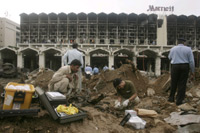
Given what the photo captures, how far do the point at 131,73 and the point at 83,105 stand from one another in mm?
3592

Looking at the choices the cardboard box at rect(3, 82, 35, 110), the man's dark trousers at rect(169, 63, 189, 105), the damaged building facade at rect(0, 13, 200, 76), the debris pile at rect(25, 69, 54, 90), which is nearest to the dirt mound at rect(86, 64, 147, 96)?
the man's dark trousers at rect(169, 63, 189, 105)

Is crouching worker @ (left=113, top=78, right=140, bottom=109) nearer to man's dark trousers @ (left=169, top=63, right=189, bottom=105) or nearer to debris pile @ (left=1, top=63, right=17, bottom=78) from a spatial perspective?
man's dark trousers @ (left=169, top=63, right=189, bottom=105)

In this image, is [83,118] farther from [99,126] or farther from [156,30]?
[156,30]

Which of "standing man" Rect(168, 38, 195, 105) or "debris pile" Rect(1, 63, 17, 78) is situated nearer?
"standing man" Rect(168, 38, 195, 105)

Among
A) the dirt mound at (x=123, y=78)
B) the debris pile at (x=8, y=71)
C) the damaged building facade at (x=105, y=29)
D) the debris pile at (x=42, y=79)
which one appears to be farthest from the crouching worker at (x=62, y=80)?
the damaged building facade at (x=105, y=29)

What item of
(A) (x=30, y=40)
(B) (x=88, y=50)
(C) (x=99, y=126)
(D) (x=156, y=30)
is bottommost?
(C) (x=99, y=126)

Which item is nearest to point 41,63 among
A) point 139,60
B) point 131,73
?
point 139,60

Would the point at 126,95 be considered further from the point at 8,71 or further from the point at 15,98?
the point at 8,71

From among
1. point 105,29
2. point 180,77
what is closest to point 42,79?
point 180,77

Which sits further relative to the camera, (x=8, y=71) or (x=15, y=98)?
(x=8, y=71)

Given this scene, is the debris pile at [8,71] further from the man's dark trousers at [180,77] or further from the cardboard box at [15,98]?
the man's dark trousers at [180,77]

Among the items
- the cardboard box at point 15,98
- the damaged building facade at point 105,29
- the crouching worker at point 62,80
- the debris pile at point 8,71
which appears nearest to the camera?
the cardboard box at point 15,98

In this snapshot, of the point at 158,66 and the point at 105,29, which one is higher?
the point at 105,29

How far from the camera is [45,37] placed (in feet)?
96.2
